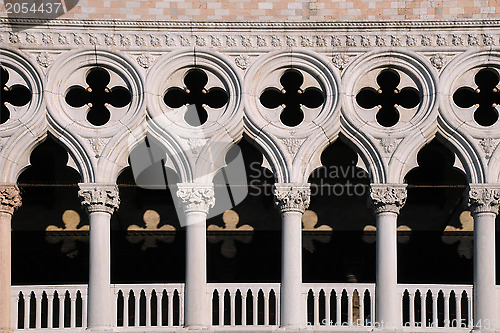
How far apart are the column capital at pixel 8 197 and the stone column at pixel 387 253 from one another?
5.67 metres

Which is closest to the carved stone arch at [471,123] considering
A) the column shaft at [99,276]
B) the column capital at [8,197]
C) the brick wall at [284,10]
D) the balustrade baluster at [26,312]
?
the brick wall at [284,10]

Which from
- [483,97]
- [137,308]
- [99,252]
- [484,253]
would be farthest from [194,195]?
[483,97]

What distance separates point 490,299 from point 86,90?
7248mm

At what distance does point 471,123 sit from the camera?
96.4 feet

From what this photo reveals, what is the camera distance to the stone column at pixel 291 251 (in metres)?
28.9

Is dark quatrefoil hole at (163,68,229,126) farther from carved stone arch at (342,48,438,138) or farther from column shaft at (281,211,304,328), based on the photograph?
column shaft at (281,211,304,328)

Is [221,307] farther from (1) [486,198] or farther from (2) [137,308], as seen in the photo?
(1) [486,198]

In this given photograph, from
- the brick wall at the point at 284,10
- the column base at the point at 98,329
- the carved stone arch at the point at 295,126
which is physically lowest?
the column base at the point at 98,329

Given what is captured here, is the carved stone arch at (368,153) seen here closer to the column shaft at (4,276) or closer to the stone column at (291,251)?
the stone column at (291,251)

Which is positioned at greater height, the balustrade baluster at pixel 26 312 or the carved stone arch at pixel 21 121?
the carved stone arch at pixel 21 121

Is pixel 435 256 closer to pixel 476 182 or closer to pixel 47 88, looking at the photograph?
pixel 476 182

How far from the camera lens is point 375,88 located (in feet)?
97.1

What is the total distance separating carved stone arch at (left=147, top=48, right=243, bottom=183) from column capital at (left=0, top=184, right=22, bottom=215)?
2.45 metres

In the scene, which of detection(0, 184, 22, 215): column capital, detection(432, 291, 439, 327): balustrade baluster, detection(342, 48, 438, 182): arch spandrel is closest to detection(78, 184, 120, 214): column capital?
detection(0, 184, 22, 215): column capital
